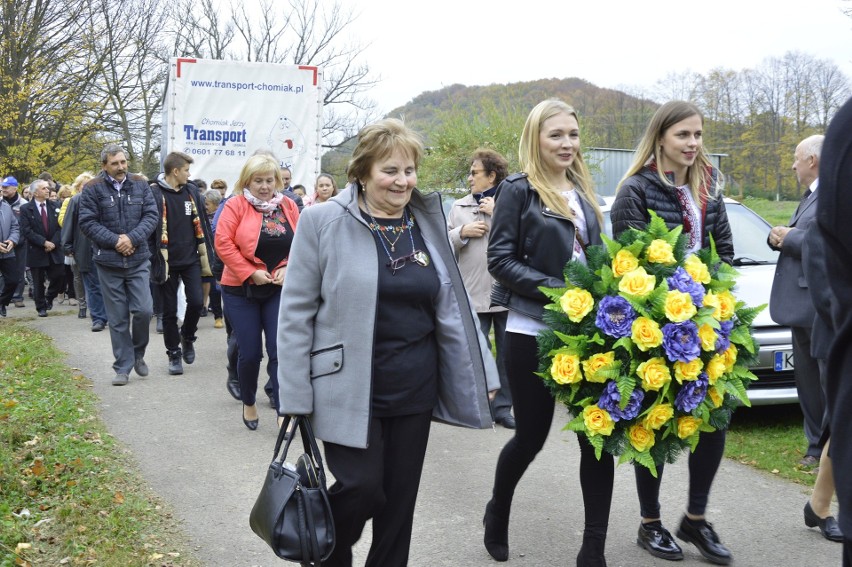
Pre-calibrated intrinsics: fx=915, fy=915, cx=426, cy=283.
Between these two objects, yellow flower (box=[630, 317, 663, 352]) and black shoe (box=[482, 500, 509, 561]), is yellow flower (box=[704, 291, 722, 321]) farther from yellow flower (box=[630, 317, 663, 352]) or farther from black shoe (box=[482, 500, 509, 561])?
black shoe (box=[482, 500, 509, 561])

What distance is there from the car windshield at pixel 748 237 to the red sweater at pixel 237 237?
410 centimetres

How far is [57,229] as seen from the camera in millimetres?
16281

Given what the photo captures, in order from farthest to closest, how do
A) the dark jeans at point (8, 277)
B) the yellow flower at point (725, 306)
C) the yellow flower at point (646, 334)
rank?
the dark jeans at point (8, 277) < the yellow flower at point (725, 306) < the yellow flower at point (646, 334)

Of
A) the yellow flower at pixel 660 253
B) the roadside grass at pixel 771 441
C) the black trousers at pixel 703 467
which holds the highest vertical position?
the yellow flower at pixel 660 253

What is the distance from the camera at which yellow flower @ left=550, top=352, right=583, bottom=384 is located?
3.92 m

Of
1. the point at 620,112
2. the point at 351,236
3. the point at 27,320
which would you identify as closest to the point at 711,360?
the point at 351,236

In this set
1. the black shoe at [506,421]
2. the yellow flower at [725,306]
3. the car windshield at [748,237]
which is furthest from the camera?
the car windshield at [748,237]

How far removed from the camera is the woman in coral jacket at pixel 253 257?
7141 millimetres

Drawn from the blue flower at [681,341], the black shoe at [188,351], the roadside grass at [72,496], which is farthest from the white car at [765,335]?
the black shoe at [188,351]

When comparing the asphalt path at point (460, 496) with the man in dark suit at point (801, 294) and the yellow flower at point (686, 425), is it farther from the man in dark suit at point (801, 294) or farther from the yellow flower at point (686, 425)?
the yellow flower at point (686, 425)

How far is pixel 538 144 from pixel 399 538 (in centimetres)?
201

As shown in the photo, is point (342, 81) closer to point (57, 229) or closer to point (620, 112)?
point (620, 112)

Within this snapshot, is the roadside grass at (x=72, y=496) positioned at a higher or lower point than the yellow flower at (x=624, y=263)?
lower

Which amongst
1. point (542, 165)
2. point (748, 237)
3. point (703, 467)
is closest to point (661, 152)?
point (542, 165)
